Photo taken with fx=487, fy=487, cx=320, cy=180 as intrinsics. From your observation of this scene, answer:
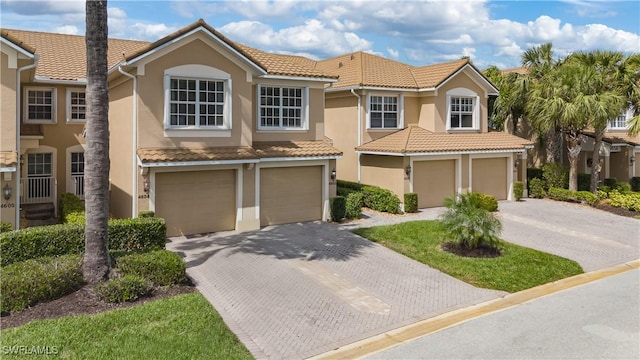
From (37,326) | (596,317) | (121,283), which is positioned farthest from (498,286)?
(37,326)

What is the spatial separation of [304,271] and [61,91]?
14.7m

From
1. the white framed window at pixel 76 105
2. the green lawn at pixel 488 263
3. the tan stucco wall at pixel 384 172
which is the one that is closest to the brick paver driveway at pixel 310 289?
the green lawn at pixel 488 263

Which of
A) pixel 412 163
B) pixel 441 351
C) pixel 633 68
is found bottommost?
pixel 441 351

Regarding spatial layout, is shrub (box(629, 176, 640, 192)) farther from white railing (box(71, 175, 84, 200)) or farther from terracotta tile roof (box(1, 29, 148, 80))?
white railing (box(71, 175, 84, 200))

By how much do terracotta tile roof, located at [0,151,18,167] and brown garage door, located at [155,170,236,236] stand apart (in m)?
4.12

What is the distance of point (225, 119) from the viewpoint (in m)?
17.6

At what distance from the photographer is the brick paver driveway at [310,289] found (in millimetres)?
9500

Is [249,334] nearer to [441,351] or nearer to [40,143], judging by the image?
[441,351]

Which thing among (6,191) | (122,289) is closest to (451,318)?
(122,289)

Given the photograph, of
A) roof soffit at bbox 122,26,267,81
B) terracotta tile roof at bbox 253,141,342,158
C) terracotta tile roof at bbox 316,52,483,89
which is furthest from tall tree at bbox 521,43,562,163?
roof soffit at bbox 122,26,267,81

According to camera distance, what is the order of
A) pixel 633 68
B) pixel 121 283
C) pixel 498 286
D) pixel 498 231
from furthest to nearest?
pixel 633 68 → pixel 498 231 → pixel 498 286 → pixel 121 283

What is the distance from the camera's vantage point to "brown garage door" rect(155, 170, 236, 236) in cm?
1669

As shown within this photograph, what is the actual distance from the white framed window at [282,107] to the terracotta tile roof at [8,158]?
849 centimetres

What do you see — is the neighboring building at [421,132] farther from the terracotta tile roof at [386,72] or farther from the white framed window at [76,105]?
the white framed window at [76,105]
